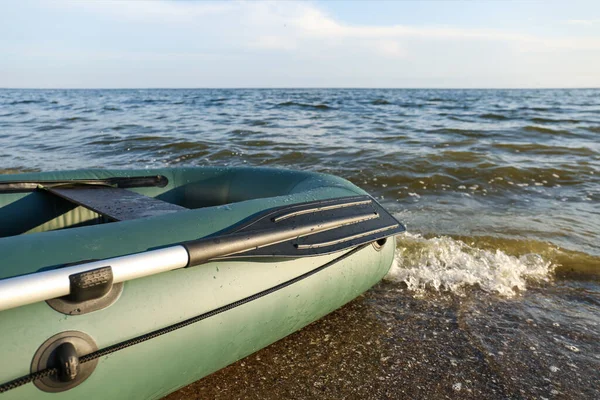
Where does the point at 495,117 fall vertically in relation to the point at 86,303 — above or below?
below

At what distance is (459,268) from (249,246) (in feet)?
7.14

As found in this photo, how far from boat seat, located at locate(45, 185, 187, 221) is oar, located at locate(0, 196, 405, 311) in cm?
53

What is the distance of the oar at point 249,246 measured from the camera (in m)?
1.31

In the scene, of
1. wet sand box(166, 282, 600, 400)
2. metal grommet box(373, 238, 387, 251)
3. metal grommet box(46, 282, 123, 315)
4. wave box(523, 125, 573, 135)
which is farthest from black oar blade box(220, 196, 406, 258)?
wave box(523, 125, 573, 135)

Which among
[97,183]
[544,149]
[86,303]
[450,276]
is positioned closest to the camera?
[86,303]

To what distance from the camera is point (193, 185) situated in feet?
10.8

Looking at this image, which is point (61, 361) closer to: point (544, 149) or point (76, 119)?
point (544, 149)

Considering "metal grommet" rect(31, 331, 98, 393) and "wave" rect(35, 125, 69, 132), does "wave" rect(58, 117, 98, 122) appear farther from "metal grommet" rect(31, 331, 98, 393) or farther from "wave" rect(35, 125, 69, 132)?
"metal grommet" rect(31, 331, 98, 393)

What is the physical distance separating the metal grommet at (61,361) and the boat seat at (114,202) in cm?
78

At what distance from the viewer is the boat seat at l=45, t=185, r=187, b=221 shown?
2248mm

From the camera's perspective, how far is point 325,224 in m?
2.25

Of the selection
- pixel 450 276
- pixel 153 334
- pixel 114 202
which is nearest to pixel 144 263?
pixel 153 334

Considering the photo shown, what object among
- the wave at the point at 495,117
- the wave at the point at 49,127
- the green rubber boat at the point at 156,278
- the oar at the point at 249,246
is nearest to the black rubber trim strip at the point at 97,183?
the green rubber boat at the point at 156,278

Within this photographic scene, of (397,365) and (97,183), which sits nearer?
(397,365)
